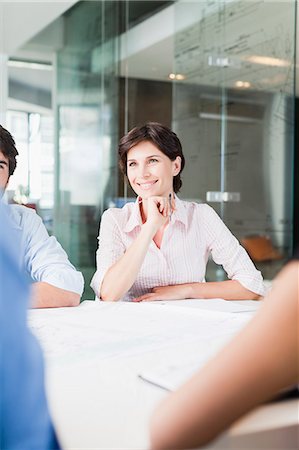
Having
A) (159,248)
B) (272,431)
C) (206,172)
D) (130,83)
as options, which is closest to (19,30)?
(130,83)

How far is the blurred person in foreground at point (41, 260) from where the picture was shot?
7.02ft

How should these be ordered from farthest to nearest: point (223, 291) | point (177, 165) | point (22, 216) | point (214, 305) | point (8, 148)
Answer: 1. point (177, 165)
2. point (223, 291)
3. point (8, 148)
4. point (22, 216)
5. point (214, 305)

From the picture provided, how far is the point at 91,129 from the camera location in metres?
5.25

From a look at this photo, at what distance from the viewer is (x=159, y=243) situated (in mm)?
2740

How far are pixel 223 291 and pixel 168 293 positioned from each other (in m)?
0.24

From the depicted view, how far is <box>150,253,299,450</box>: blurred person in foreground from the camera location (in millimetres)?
666

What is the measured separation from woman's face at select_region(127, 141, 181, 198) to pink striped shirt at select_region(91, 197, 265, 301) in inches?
3.7

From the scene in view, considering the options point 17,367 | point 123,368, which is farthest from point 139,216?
point 17,367

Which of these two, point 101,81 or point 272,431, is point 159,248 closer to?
point 272,431

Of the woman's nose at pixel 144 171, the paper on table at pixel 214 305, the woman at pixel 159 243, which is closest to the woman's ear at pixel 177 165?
the woman at pixel 159 243

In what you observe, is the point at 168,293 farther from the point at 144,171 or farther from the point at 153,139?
the point at 153,139

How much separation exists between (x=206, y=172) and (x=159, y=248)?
8.28 ft

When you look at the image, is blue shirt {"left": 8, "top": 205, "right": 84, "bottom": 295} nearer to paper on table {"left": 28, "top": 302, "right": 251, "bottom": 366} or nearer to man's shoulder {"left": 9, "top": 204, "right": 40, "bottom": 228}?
man's shoulder {"left": 9, "top": 204, "right": 40, "bottom": 228}

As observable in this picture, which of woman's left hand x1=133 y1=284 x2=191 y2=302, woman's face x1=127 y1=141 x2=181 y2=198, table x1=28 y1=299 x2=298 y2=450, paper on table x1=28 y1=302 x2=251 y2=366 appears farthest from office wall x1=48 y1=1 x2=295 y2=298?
table x1=28 y1=299 x2=298 y2=450
